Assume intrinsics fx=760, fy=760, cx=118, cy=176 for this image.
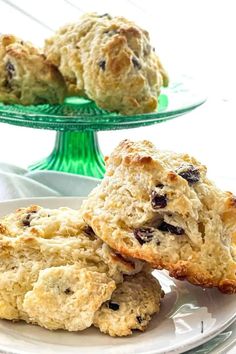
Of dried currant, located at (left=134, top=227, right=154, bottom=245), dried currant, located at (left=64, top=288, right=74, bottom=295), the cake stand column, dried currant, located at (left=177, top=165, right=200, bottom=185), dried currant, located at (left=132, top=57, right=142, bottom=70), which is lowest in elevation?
dried currant, located at (left=64, top=288, right=74, bottom=295)

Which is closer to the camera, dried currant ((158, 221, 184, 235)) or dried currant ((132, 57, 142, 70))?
dried currant ((158, 221, 184, 235))

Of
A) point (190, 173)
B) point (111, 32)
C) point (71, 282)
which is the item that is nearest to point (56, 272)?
point (71, 282)

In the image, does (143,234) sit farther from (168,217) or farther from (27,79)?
(27,79)

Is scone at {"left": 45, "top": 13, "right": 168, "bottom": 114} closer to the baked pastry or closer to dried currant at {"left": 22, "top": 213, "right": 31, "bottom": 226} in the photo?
dried currant at {"left": 22, "top": 213, "right": 31, "bottom": 226}

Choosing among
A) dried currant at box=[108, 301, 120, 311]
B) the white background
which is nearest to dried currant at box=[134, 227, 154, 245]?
dried currant at box=[108, 301, 120, 311]

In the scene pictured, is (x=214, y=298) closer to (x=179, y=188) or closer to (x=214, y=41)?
(x=179, y=188)

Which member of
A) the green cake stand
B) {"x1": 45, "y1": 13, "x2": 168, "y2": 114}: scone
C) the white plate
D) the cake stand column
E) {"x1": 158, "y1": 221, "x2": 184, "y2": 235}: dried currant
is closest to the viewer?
the white plate

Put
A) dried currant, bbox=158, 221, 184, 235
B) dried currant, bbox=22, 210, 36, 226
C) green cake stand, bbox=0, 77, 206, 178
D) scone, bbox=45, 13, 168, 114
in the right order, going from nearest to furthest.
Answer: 1. dried currant, bbox=158, 221, 184, 235
2. dried currant, bbox=22, 210, 36, 226
3. green cake stand, bbox=0, 77, 206, 178
4. scone, bbox=45, 13, 168, 114
